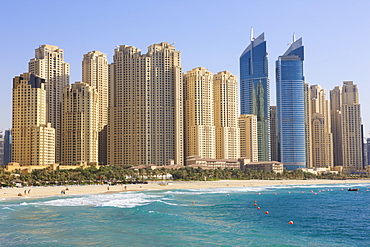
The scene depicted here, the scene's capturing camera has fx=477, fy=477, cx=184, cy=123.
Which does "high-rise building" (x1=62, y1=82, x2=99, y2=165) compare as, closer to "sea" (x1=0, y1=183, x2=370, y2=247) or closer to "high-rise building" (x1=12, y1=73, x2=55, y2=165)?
"high-rise building" (x1=12, y1=73, x2=55, y2=165)

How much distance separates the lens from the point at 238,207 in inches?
3282

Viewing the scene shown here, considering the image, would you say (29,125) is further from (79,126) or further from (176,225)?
(176,225)

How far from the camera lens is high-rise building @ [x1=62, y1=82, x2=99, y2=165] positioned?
185625mm

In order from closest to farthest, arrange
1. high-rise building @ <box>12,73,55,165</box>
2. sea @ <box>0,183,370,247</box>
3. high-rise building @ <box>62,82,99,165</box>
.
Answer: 1. sea @ <box>0,183,370,247</box>
2. high-rise building @ <box>12,73,55,165</box>
3. high-rise building @ <box>62,82,99,165</box>

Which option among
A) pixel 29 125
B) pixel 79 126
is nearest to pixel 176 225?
pixel 29 125

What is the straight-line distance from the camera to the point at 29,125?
169 meters

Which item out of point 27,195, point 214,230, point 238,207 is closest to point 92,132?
point 27,195

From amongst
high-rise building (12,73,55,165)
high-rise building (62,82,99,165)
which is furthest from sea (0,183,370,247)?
high-rise building (62,82,99,165)

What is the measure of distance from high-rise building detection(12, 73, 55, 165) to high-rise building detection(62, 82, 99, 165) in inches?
596

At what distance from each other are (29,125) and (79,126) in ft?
73.2

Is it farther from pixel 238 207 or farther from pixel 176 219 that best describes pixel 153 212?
pixel 238 207

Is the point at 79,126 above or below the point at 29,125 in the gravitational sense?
above

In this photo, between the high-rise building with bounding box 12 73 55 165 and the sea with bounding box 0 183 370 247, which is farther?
the high-rise building with bounding box 12 73 55 165

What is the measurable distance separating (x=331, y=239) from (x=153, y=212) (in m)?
28.5
